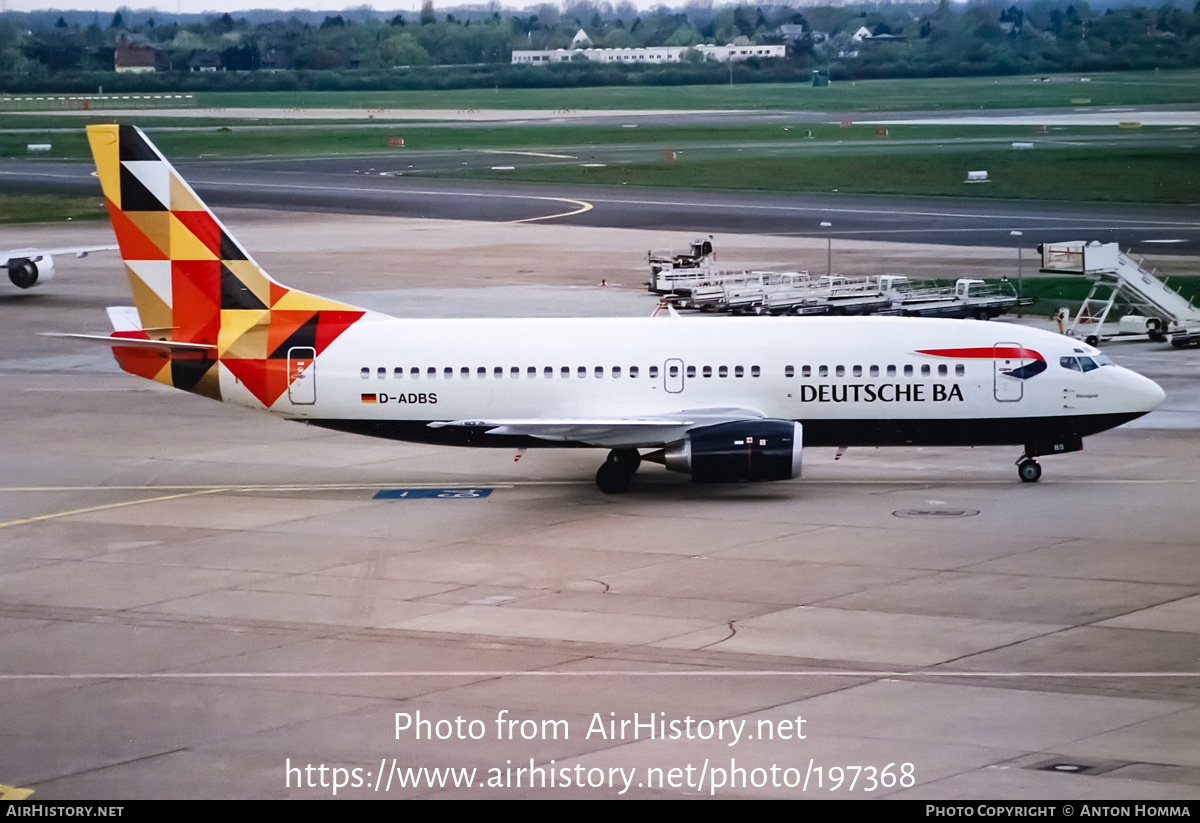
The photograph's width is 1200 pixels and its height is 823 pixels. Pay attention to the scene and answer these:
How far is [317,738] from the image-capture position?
24344mm

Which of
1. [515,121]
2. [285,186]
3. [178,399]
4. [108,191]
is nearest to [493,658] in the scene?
[108,191]

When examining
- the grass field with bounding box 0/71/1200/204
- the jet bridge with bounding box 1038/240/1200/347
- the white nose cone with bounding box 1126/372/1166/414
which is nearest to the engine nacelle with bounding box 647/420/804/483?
the white nose cone with bounding box 1126/372/1166/414

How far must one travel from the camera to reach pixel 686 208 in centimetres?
11306

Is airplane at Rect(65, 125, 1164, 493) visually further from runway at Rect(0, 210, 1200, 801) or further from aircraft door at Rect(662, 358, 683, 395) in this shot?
runway at Rect(0, 210, 1200, 801)

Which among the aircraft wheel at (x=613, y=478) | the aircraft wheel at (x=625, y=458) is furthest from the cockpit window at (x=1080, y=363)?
the aircraft wheel at (x=613, y=478)

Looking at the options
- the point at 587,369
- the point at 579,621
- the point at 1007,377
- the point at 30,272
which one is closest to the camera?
the point at 579,621

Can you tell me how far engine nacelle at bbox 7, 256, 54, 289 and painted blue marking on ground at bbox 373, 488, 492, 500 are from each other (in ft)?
142

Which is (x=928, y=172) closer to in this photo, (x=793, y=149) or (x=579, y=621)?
(x=793, y=149)

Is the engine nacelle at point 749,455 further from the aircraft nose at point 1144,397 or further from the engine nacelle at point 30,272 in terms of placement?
the engine nacelle at point 30,272

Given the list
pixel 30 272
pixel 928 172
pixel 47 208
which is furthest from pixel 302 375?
pixel 928 172

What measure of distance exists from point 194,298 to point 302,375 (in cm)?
356

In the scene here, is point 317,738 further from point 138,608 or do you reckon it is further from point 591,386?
point 591,386

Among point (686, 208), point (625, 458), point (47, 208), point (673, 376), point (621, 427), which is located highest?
point (673, 376)
